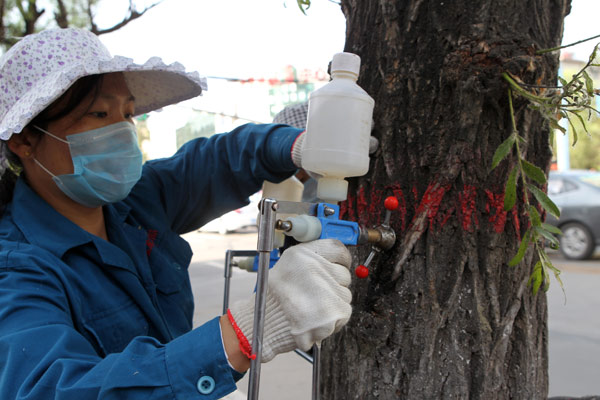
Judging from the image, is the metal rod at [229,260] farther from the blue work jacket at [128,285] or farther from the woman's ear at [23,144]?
the woman's ear at [23,144]

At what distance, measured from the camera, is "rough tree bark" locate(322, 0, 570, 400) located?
135 centimetres

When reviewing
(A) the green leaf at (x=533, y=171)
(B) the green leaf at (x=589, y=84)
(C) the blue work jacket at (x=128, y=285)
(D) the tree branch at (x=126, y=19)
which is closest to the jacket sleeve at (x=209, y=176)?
(C) the blue work jacket at (x=128, y=285)

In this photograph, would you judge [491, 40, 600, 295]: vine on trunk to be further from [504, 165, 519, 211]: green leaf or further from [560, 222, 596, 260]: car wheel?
[560, 222, 596, 260]: car wheel

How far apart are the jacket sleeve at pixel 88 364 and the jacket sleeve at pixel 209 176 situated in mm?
719

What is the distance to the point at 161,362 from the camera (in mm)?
1050

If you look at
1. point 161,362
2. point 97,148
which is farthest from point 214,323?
point 97,148

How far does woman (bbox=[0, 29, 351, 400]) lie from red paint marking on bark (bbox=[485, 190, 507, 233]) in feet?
1.54

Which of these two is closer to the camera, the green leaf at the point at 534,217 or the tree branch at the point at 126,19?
the green leaf at the point at 534,217

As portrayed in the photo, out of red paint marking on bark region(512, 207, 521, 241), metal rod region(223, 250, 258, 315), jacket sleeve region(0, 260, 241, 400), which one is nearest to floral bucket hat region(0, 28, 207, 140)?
jacket sleeve region(0, 260, 241, 400)

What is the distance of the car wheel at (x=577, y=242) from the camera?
776 centimetres

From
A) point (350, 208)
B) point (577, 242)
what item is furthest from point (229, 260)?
point (577, 242)

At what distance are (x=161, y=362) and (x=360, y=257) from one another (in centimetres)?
67

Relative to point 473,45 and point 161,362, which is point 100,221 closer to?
point 161,362

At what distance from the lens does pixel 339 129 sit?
125cm
